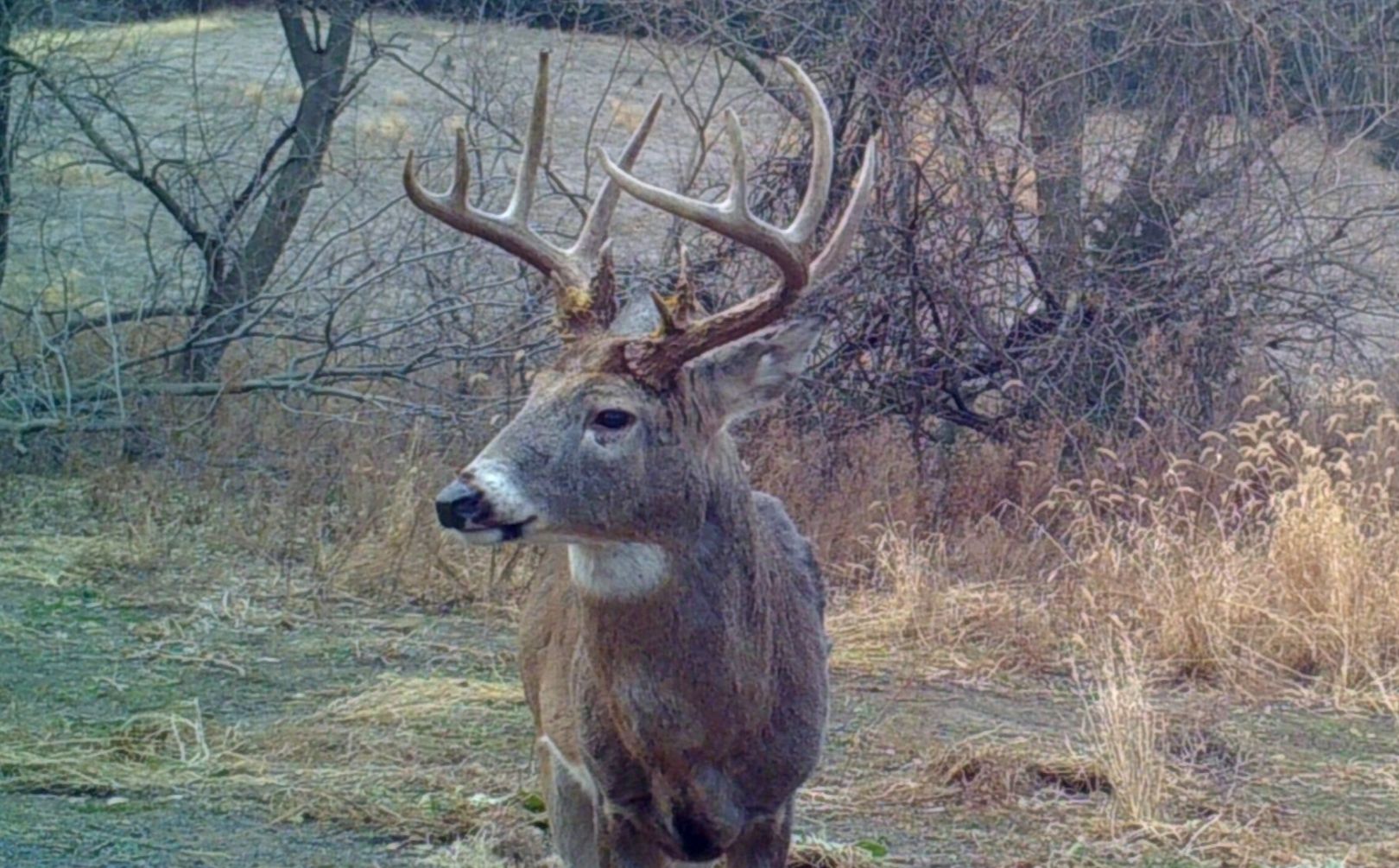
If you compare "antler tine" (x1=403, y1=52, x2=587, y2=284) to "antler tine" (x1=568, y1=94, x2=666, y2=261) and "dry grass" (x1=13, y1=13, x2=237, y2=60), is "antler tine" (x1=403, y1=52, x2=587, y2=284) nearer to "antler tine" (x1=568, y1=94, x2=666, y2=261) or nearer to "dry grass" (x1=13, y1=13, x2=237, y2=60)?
"antler tine" (x1=568, y1=94, x2=666, y2=261)

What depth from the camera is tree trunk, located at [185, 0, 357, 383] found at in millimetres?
11367

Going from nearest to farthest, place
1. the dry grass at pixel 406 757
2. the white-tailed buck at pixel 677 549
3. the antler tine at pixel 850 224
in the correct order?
the white-tailed buck at pixel 677 549
the antler tine at pixel 850 224
the dry grass at pixel 406 757

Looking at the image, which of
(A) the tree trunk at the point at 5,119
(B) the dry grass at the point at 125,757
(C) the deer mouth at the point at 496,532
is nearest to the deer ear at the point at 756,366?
(C) the deer mouth at the point at 496,532

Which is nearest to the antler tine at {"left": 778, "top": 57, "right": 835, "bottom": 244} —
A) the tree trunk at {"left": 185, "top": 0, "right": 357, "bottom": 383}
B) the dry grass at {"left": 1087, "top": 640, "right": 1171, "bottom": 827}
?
the dry grass at {"left": 1087, "top": 640, "right": 1171, "bottom": 827}

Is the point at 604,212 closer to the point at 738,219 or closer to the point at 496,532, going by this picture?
the point at 738,219

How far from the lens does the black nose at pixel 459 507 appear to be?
→ 4355 mm

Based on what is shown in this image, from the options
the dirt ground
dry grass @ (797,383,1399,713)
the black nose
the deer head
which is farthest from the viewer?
dry grass @ (797,383,1399,713)

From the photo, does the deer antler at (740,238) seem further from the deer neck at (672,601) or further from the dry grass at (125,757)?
the dry grass at (125,757)

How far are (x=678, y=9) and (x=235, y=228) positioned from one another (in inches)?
118

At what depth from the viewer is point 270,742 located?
7203mm

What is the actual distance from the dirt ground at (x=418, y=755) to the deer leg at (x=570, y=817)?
0.62 metres

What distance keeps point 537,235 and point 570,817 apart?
1610 millimetres

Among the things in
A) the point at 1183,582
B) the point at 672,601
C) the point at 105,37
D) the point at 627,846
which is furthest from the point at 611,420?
the point at 105,37

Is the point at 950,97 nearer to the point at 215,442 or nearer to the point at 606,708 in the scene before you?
the point at 215,442
